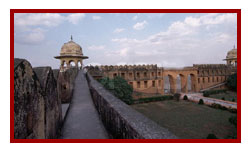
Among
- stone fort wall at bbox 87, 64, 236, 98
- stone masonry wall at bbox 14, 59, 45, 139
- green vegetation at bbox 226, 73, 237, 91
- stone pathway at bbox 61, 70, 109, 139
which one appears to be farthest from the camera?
green vegetation at bbox 226, 73, 237, 91

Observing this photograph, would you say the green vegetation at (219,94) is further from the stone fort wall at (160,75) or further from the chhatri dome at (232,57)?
the chhatri dome at (232,57)

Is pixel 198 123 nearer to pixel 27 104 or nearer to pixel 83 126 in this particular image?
pixel 83 126

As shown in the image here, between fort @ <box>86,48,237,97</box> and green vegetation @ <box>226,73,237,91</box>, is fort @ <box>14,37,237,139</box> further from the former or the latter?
green vegetation @ <box>226,73,237,91</box>

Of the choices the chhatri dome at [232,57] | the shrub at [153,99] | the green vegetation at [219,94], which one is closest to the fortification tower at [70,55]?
the shrub at [153,99]

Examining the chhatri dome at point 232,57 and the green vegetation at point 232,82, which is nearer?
the green vegetation at point 232,82

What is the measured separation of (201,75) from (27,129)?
118ft

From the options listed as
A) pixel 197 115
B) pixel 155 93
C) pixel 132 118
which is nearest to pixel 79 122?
pixel 132 118

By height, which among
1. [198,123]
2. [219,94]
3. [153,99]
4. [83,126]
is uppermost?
[83,126]

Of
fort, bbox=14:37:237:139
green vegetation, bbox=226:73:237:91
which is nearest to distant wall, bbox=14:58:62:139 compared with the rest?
fort, bbox=14:37:237:139

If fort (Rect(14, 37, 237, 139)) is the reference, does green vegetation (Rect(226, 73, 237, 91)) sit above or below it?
below

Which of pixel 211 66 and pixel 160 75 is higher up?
pixel 211 66

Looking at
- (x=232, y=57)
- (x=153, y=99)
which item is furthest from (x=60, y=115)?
(x=232, y=57)

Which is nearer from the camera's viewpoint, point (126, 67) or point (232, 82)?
point (126, 67)

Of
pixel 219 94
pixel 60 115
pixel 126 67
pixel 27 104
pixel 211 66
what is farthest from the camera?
pixel 211 66
